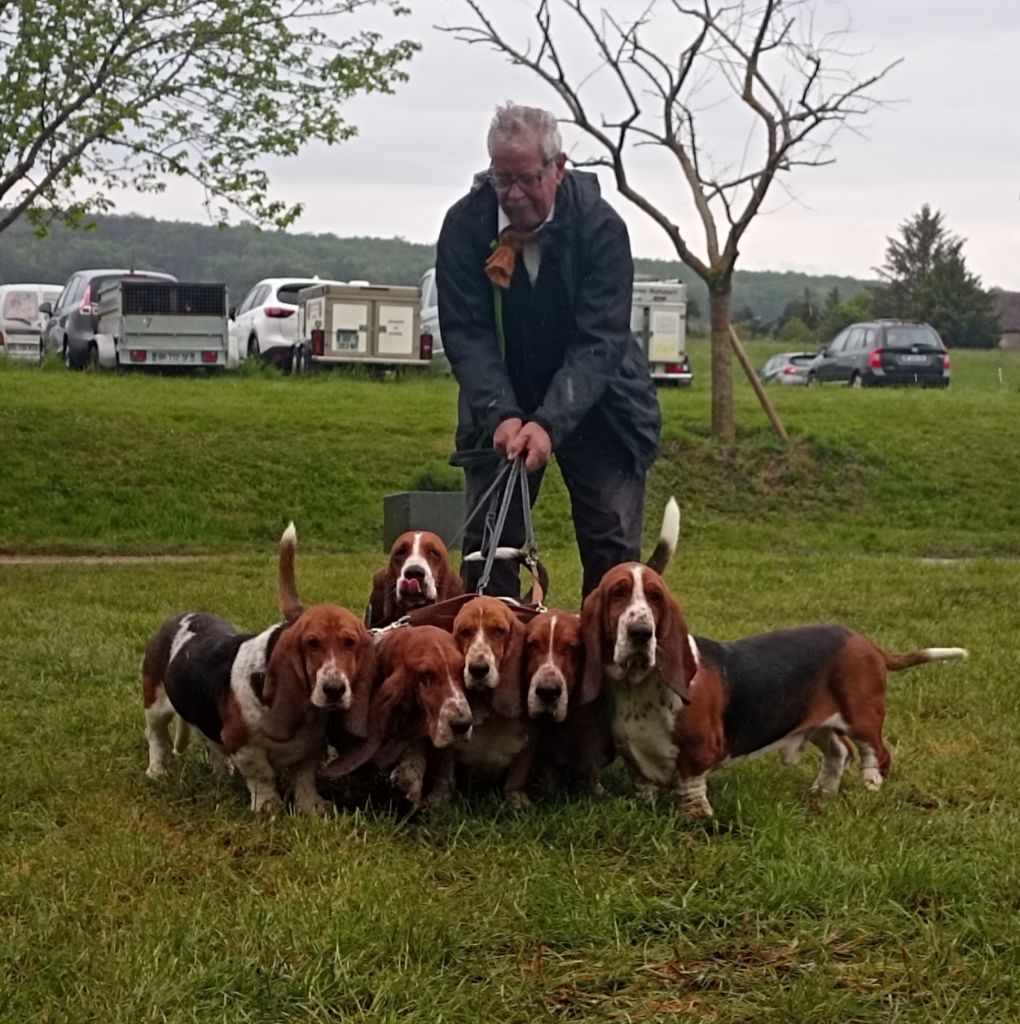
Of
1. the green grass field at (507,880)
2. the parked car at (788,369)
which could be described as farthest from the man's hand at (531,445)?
the parked car at (788,369)

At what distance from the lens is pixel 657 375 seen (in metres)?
30.1

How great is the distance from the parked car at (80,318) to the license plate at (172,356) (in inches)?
55.8

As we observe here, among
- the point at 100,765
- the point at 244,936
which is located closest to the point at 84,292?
the point at 100,765

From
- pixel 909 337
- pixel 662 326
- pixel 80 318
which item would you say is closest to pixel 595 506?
pixel 80 318

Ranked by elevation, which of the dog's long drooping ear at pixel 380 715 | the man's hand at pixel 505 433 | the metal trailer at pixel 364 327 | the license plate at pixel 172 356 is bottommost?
the dog's long drooping ear at pixel 380 715

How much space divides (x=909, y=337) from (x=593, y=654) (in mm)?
29155

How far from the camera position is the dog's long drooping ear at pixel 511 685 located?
15.7 ft

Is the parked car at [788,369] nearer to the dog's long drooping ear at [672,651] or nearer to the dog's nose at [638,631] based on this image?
the dog's long drooping ear at [672,651]

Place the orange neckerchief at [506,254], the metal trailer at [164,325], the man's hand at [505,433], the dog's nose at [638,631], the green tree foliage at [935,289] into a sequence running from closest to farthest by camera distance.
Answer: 1. the dog's nose at [638,631]
2. the man's hand at [505,433]
3. the orange neckerchief at [506,254]
4. the metal trailer at [164,325]
5. the green tree foliage at [935,289]

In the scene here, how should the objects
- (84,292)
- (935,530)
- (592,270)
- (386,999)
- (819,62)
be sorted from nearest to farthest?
1. (386,999)
2. (592,270)
3. (935,530)
4. (819,62)
5. (84,292)

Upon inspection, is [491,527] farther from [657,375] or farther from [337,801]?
[657,375]

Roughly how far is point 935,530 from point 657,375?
13519 mm

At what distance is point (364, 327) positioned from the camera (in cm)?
2564

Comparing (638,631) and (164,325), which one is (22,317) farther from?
(638,631)
